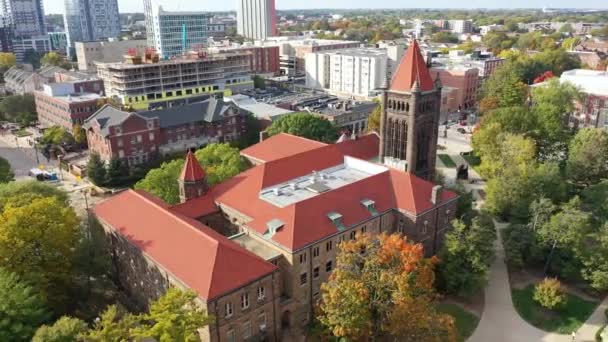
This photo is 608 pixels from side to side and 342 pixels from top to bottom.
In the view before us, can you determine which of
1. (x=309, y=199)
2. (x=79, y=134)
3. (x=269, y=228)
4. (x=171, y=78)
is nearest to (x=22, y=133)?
(x=79, y=134)

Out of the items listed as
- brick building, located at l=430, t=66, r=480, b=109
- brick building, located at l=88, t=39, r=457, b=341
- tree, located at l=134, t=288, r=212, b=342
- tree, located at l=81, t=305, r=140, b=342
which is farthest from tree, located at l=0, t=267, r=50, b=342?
brick building, located at l=430, t=66, r=480, b=109

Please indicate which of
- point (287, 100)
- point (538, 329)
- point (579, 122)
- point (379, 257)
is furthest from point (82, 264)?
point (579, 122)

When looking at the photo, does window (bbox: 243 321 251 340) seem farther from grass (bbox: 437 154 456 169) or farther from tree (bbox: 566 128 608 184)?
grass (bbox: 437 154 456 169)

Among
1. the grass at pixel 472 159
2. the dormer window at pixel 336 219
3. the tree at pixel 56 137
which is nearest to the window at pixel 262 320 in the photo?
the dormer window at pixel 336 219

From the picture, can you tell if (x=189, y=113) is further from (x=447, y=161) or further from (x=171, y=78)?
(x=447, y=161)

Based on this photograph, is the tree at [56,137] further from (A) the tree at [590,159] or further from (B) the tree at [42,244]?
(A) the tree at [590,159]
